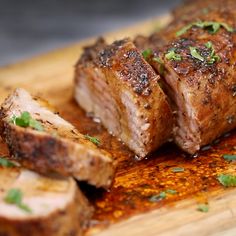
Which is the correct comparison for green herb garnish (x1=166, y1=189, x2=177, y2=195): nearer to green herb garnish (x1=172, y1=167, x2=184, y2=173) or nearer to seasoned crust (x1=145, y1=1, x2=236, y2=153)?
green herb garnish (x1=172, y1=167, x2=184, y2=173)

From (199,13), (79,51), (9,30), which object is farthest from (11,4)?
(199,13)

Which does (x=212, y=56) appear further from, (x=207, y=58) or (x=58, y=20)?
(x=58, y=20)

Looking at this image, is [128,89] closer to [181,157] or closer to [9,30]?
[181,157]

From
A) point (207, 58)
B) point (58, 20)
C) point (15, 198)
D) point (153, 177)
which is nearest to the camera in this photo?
point (15, 198)

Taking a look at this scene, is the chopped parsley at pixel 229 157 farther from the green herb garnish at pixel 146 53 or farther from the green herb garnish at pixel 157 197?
the green herb garnish at pixel 146 53

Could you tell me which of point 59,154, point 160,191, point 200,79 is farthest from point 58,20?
point 59,154

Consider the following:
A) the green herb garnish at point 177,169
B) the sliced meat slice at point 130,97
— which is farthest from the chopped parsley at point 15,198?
the green herb garnish at point 177,169
